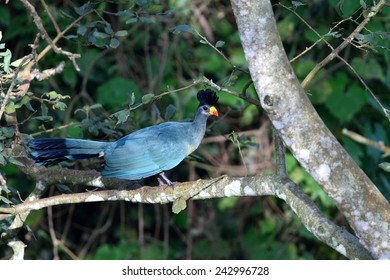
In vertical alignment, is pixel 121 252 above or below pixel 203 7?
below

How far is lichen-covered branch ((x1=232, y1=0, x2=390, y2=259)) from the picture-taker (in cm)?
232

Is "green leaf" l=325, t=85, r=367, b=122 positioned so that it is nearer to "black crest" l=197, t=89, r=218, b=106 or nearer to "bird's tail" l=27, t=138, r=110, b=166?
"black crest" l=197, t=89, r=218, b=106

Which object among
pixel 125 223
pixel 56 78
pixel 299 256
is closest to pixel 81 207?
pixel 125 223

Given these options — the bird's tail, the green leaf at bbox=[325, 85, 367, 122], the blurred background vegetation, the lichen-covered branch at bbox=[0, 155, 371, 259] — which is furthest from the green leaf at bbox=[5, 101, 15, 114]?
the green leaf at bbox=[325, 85, 367, 122]

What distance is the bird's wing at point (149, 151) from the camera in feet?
10.4

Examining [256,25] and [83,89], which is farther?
[83,89]

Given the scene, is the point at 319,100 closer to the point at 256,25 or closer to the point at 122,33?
the point at 122,33

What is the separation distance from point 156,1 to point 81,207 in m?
2.65

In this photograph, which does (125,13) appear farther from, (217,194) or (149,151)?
(217,194)

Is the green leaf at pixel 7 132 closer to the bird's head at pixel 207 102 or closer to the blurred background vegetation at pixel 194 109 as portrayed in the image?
the bird's head at pixel 207 102

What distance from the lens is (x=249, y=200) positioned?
18.8ft

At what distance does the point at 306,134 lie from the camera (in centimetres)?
242

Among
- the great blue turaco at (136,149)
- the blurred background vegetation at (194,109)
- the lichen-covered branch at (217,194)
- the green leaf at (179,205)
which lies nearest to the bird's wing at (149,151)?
the great blue turaco at (136,149)

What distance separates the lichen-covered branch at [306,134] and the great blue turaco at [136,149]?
780mm
